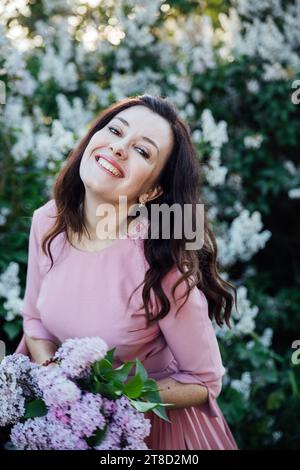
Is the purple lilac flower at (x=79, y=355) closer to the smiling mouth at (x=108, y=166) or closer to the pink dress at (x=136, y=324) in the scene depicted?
the pink dress at (x=136, y=324)

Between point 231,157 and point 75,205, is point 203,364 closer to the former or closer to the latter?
point 75,205

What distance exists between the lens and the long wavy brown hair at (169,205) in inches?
80.0

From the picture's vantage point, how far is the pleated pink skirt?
213cm

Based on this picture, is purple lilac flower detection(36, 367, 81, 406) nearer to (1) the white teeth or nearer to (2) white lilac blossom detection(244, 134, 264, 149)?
(1) the white teeth

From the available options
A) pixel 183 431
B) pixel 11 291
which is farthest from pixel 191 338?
pixel 11 291

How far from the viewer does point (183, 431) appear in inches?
84.2

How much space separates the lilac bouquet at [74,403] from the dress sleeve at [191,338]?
34 cm

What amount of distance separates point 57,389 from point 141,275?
21.6 inches

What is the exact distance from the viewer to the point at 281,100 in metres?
3.99
